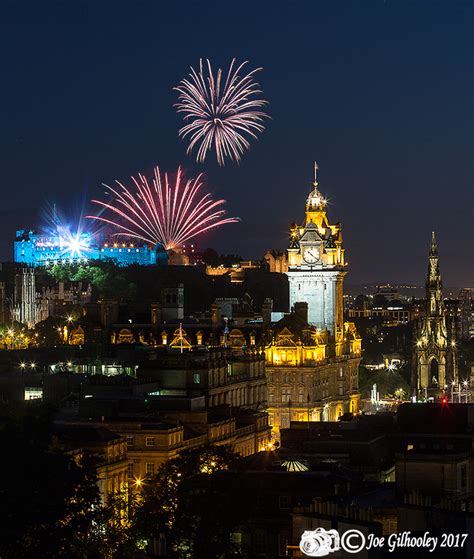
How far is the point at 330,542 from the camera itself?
5091 cm

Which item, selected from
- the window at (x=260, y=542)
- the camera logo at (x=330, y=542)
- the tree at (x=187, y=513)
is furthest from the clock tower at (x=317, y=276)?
the camera logo at (x=330, y=542)

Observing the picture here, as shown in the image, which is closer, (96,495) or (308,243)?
(96,495)

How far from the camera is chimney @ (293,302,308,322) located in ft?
527

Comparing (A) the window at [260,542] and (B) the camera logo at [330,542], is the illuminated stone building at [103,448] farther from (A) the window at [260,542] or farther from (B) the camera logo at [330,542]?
(B) the camera logo at [330,542]

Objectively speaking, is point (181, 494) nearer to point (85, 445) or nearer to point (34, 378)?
point (85, 445)

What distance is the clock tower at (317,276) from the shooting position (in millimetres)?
169875

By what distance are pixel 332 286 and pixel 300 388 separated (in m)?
19.3

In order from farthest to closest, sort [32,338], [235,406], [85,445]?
[32,338]
[235,406]
[85,445]

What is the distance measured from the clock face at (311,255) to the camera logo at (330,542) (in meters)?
119

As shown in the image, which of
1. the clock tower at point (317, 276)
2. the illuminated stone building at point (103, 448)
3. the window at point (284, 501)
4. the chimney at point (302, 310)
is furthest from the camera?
the clock tower at point (317, 276)

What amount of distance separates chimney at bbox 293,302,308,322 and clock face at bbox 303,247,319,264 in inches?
328

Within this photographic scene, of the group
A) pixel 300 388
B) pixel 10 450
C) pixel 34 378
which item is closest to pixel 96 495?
pixel 10 450

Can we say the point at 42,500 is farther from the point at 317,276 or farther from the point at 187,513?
the point at 317,276

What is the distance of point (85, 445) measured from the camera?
84750mm
